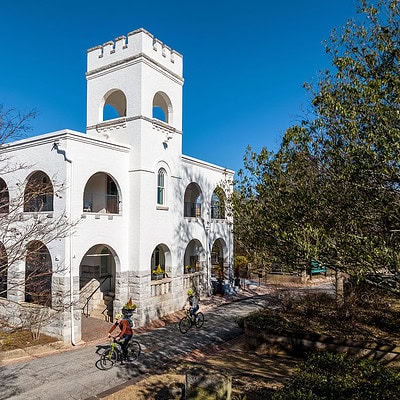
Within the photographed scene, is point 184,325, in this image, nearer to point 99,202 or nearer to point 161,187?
point 161,187

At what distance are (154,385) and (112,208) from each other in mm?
10324

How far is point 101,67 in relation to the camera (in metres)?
19.0

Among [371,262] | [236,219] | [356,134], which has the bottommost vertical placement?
[371,262]

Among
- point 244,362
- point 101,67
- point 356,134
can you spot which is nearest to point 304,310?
point 244,362

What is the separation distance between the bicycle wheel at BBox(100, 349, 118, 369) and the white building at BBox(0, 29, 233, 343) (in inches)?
109

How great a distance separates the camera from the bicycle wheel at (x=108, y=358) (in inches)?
472

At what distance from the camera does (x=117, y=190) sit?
18188 millimetres

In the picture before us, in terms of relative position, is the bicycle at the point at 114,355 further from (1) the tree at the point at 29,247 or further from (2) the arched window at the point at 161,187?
(2) the arched window at the point at 161,187

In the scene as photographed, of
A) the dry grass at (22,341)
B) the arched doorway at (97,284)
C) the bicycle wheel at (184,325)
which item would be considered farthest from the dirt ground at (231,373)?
the arched doorway at (97,284)

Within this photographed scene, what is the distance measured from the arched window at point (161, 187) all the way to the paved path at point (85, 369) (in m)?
6.55

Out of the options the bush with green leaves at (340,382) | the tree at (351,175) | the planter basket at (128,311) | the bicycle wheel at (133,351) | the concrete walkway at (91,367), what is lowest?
Answer: the concrete walkway at (91,367)

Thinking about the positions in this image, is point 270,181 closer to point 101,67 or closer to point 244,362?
point 244,362

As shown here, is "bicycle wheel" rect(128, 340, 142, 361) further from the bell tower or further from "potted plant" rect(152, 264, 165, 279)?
the bell tower

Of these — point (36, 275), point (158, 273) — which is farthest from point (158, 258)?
point (36, 275)
